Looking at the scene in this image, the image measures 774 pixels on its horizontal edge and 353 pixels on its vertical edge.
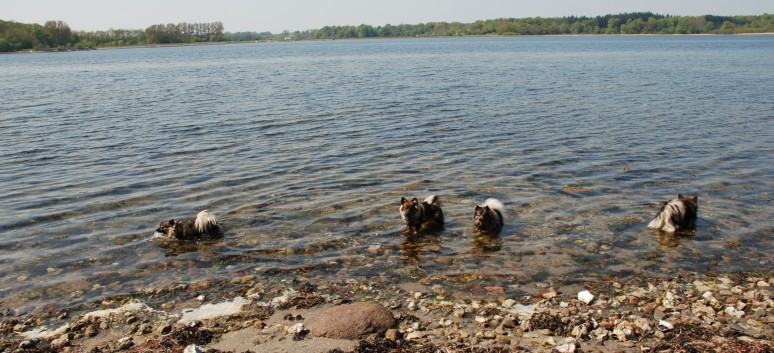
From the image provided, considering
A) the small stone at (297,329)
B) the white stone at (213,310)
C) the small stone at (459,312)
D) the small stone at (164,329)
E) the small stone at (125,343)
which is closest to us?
the small stone at (125,343)

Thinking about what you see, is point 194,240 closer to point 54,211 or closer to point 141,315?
point 141,315

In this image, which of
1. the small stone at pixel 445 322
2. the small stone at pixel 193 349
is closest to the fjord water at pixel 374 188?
the small stone at pixel 445 322

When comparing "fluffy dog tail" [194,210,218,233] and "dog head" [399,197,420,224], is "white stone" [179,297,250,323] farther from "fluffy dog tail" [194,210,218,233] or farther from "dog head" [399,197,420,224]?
"dog head" [399,197,420,224]

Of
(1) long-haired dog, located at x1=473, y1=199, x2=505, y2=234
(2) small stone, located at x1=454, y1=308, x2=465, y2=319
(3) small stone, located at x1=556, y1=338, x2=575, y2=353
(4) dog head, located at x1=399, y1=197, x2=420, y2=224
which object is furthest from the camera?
(4) dog head, located at x1=399, y1=197, x2=420, y2=224

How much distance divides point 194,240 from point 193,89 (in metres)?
31.4

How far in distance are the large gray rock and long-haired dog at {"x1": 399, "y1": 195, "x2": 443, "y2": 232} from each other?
143 inches

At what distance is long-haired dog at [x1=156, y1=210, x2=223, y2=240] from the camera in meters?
10.8

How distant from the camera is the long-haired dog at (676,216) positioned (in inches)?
419

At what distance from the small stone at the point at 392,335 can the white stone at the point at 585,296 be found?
270 centimetres

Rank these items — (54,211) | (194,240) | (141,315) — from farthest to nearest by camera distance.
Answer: (54,211) → (194,240) → (141,315)

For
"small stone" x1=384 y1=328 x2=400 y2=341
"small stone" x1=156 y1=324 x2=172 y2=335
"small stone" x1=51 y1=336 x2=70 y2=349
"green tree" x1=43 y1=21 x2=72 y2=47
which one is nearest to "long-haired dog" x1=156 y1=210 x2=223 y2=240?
"small stone" x1=156 y1=324 x2=172 y2=335

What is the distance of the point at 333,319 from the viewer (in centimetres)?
730

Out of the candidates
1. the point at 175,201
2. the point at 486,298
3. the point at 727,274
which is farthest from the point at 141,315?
the point at 727,274

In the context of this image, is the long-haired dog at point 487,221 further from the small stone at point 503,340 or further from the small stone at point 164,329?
the small stone at point 164,329
